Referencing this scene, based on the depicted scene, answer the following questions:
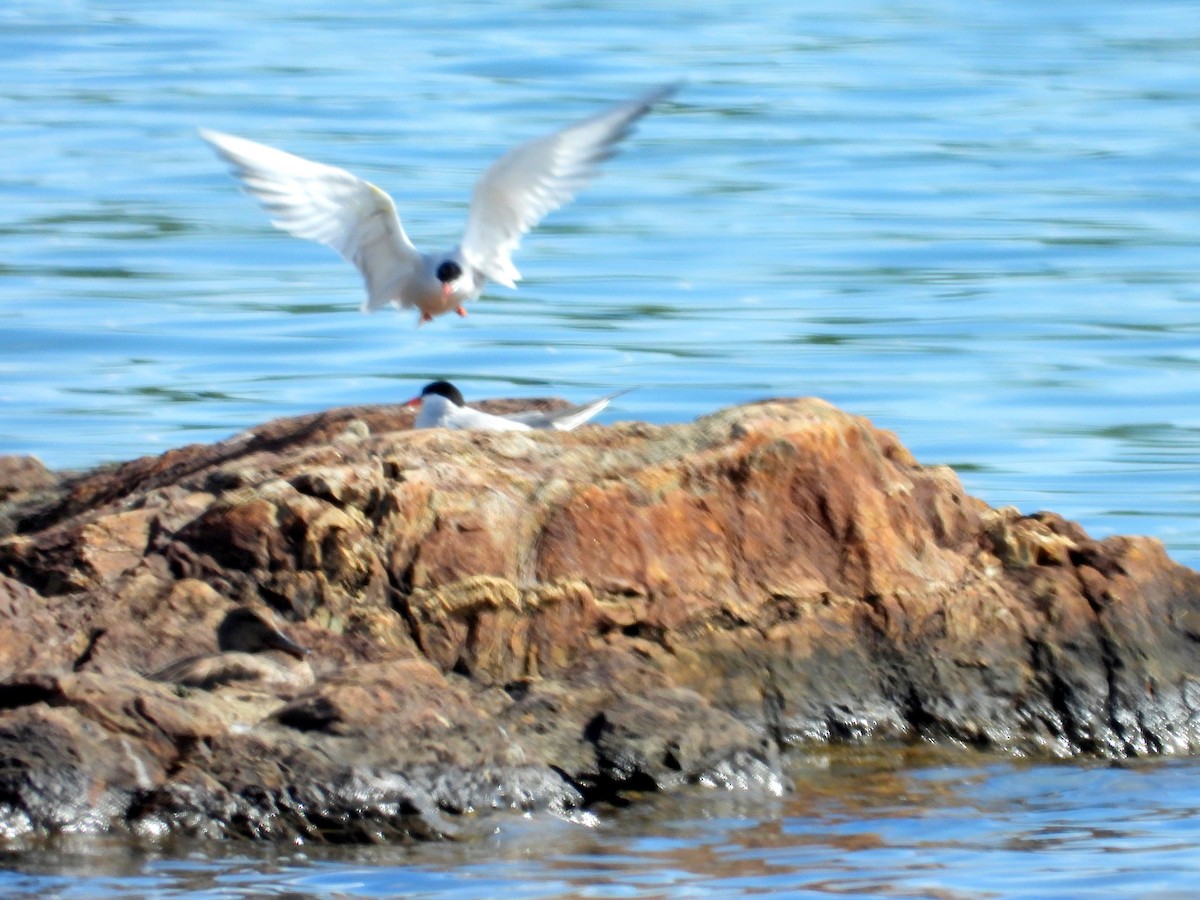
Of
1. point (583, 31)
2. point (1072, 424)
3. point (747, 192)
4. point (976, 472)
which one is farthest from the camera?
point (583, 31)

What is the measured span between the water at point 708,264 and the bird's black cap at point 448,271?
1.61m

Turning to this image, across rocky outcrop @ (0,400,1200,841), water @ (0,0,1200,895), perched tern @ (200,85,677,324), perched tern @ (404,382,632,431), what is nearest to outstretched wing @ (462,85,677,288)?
perched tern @ (200,85,677,324)

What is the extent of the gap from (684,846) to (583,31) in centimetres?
2142

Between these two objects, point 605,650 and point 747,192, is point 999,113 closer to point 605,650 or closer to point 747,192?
point 747,192

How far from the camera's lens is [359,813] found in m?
4.93

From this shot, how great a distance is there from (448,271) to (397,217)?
1.11ft

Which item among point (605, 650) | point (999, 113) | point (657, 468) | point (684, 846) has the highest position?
point (999, 113)

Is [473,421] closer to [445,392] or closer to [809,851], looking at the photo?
[445,392]

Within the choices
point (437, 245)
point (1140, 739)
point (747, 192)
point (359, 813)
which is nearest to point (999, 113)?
point (747, 192)

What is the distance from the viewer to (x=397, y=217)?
9.91 meters

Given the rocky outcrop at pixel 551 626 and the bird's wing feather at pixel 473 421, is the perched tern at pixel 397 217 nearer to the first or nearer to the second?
the bird's wing feather at pixel 473 421

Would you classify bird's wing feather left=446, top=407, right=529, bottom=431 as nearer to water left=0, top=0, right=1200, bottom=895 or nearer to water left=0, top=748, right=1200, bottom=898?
water left=0, top=748, right=1200, bottom=898

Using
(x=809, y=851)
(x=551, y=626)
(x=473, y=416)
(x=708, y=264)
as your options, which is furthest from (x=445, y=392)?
(x=708, y=264)

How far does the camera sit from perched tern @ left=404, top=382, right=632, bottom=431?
23.0 ft
